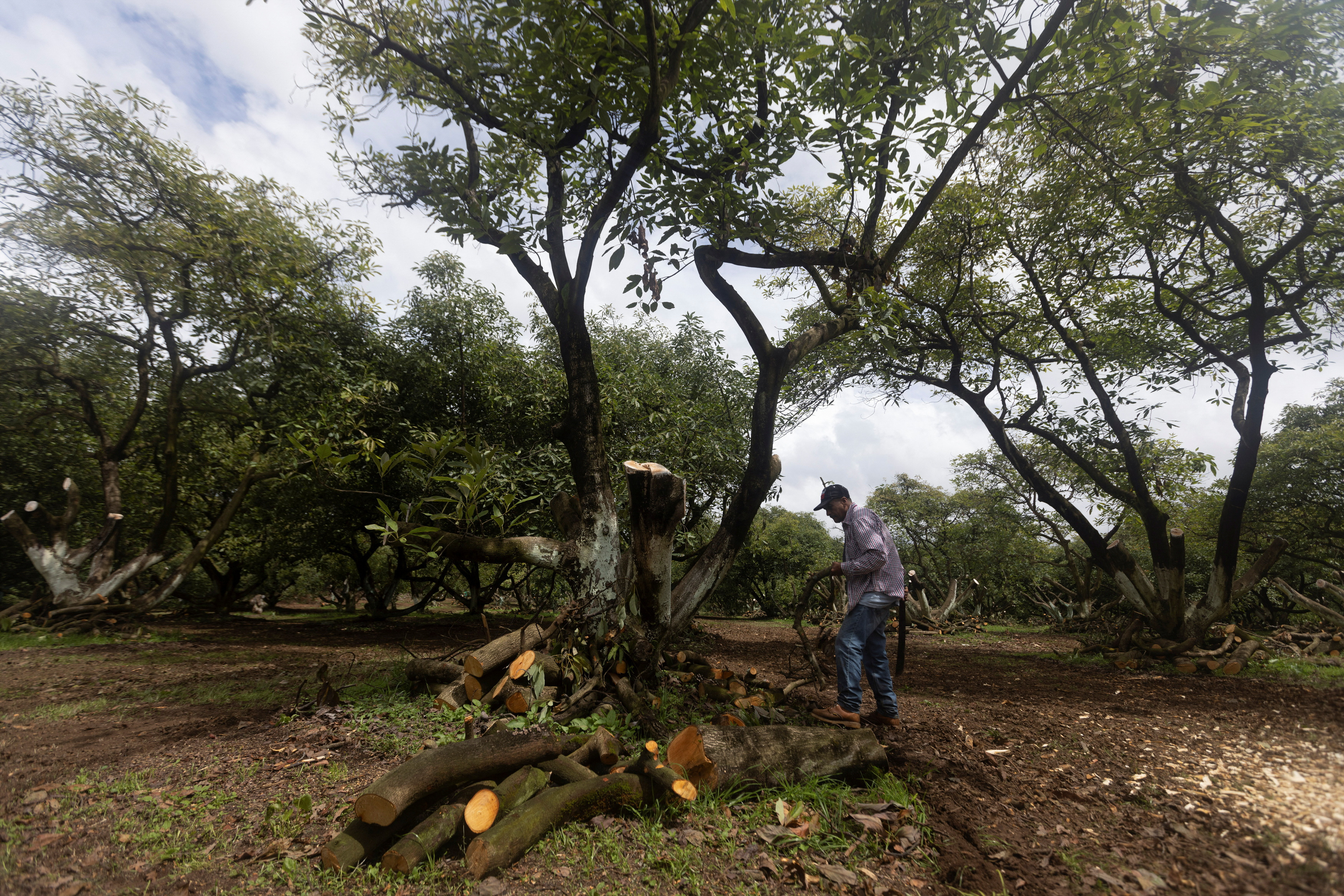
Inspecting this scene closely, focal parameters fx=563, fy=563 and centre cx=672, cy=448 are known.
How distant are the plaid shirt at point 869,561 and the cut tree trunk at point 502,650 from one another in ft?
9.30

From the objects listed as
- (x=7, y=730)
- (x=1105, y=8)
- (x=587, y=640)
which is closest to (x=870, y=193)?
(x=1105, y=8)

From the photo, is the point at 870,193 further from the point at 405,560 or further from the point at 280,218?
the point at 405,560

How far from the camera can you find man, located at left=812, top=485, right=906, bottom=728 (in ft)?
15.4

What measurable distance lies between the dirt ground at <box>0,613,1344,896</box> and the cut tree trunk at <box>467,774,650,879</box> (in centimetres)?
8

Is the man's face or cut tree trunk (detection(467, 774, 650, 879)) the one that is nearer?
cut tree trunk (detection(467, 774, 650, 879))

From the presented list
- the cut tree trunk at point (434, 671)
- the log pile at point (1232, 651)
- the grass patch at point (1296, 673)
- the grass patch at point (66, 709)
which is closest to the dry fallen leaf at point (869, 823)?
the cut tree trunk at point (434, 671)

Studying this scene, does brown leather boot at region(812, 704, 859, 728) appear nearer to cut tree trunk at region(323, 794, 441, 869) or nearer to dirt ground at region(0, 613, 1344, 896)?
dirt ground at region(0, 613, 1344, 896)

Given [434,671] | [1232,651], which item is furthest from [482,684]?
[1232,651]

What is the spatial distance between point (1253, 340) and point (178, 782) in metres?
12.6

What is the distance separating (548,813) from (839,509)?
3.41 m

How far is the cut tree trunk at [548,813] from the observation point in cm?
261

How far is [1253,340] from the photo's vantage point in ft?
25.9

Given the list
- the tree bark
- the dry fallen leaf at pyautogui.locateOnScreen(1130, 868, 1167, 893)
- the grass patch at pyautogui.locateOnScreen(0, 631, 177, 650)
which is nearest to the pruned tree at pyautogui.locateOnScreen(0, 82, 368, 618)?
the grass patch at pyautogui.locateOnScreen(0, 631, 177, 650)

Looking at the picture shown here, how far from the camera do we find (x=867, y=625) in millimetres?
4777
